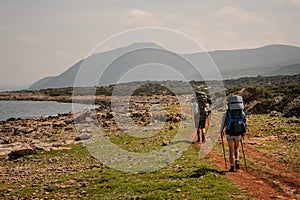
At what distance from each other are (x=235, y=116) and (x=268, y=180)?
3.03 m

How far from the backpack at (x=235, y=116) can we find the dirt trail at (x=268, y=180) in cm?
186

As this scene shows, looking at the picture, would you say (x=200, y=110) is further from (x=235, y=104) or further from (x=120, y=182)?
(x=120, y=182)

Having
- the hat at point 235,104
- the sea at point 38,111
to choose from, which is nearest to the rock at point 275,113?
the hat at point 235,104

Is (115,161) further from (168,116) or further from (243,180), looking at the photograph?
(168,116)

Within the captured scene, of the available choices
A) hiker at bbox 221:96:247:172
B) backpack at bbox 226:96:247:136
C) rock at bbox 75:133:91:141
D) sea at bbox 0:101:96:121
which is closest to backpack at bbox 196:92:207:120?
hiker at bbox 221:96:247:172

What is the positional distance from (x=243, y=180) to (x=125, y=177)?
5393 millimetres

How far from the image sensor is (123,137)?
31594 mm

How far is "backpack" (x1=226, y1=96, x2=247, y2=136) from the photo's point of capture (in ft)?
54.4

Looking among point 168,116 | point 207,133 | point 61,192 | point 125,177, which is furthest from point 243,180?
point 168,116

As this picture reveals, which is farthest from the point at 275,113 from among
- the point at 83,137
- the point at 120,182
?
the point at 120,182

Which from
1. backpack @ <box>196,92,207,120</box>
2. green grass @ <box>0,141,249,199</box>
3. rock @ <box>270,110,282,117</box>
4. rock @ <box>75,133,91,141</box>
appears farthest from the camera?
rock @ <box>270,110,282,117</box>

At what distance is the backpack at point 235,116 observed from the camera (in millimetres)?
16594

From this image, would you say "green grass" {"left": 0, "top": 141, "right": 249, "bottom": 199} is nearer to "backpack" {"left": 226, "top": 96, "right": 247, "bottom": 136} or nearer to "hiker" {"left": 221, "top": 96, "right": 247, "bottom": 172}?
"hiker" {"left": 221, "top": 96, "right": 247, "bottom": 172}

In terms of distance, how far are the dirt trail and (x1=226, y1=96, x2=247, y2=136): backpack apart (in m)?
1.86
